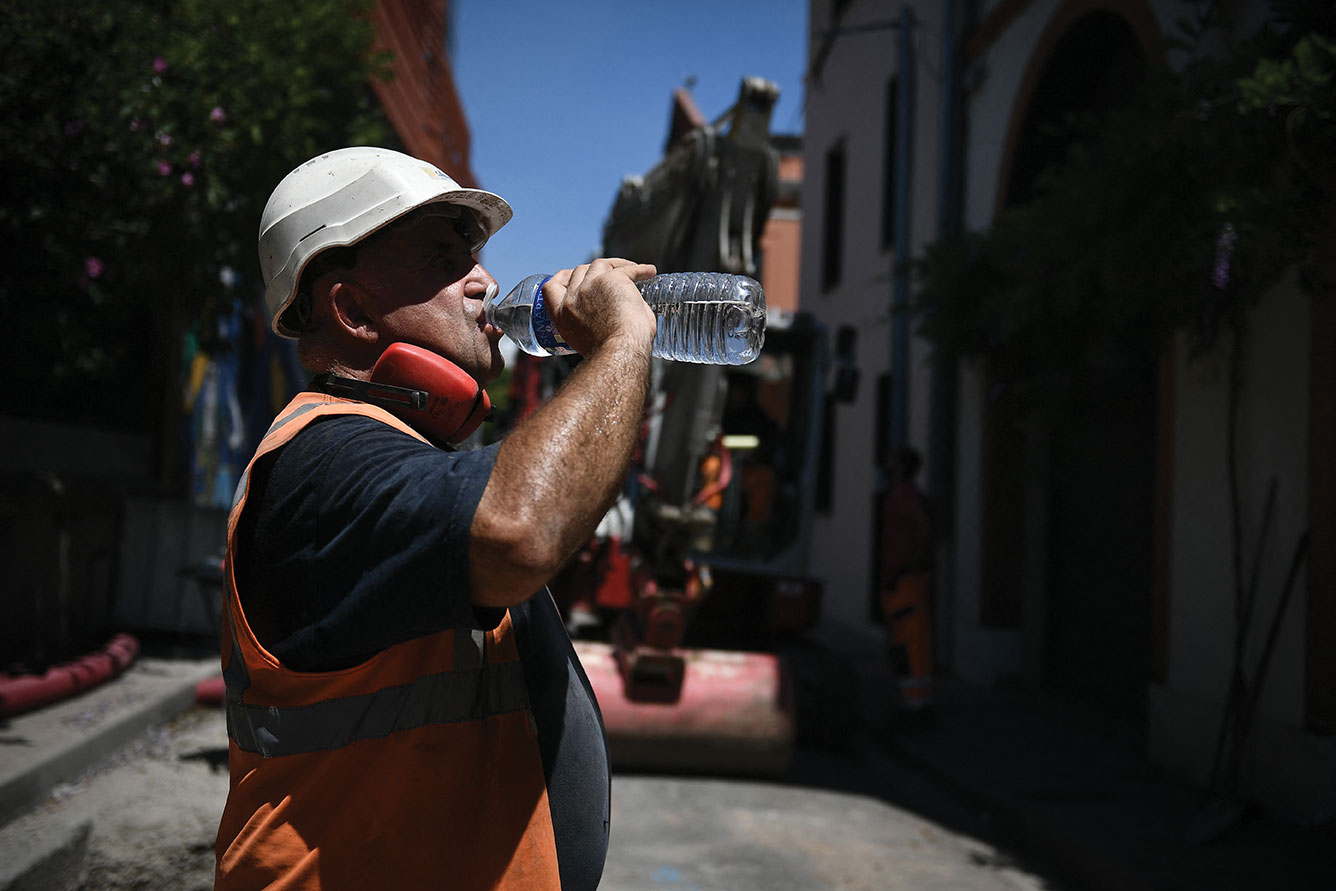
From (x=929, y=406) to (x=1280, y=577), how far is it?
17.8ft

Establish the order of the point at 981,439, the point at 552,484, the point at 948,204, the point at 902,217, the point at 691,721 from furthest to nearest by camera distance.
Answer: the point at 902,217, the point at 948,204, the point at 981,439, the point at 691,721, the point at 552,484

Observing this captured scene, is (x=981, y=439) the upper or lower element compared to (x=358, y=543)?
upper

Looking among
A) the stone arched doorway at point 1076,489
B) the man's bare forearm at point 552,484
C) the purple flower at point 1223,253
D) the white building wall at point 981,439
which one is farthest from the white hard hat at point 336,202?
the stone arched doorway at point 1076,489

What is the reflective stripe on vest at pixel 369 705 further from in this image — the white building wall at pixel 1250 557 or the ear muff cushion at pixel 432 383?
the white building wall at pixel 1250 557

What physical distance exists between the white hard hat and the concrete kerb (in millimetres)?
2453

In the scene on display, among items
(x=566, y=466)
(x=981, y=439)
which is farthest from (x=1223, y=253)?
(x=981, y=439)

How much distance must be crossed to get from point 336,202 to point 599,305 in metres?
0.43

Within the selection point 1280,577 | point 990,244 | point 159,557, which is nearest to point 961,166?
point 990,244

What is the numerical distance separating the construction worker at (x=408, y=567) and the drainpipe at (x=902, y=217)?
9490 mm

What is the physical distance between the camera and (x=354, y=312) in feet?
5.01

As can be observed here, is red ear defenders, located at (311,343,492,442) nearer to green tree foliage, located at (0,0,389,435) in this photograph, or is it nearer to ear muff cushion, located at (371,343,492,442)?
ear muff cushion, located at (371,343,492,442)

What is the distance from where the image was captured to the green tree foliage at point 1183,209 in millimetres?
4652

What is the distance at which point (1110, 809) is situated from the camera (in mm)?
5789

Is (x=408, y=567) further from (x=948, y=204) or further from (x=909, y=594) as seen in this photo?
(x=948, y=204)
